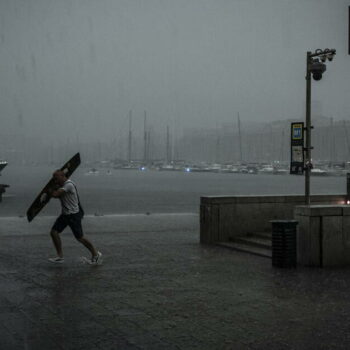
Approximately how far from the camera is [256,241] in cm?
1352

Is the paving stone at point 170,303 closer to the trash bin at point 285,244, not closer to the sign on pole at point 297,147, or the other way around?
the trash bin at point 285,244

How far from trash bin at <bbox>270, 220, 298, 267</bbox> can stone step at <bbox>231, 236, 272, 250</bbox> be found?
1869mm

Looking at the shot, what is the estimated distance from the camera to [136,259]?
1175cm

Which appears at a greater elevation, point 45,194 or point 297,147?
point 297,147

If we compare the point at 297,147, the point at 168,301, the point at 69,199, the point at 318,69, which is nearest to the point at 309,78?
the point at 318,69

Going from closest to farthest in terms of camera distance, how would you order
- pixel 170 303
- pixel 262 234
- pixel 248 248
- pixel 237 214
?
pixel 170 303 < pixel 248 248 < pixel 262 234 < pixel 237 214

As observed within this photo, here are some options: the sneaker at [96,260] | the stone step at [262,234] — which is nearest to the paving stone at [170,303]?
the sneaker at [96,260]

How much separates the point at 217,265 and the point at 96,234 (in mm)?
5854

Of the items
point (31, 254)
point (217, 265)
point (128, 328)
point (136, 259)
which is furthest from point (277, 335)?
point (31, 254)

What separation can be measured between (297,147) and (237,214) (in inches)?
84.6

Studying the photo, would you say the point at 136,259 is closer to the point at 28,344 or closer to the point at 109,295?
the point at 109,295

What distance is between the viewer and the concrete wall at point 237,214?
1435 centimetres

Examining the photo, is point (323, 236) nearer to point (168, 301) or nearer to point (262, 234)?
point (262, 234)

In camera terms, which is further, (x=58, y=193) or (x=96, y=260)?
(x=96, y=260)
